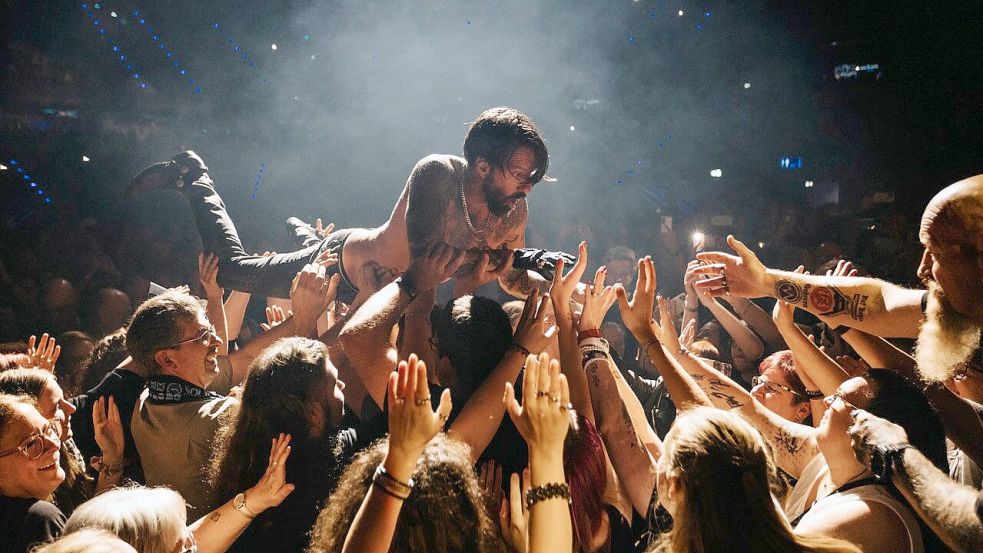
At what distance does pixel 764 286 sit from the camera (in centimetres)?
237

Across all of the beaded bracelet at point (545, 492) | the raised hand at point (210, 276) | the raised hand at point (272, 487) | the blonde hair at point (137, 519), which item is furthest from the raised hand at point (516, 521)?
the raised hand at point (210, 276)

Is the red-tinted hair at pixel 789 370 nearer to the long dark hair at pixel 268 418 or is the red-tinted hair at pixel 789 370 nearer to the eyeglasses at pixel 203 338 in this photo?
the long dark hair at pixel 268 418

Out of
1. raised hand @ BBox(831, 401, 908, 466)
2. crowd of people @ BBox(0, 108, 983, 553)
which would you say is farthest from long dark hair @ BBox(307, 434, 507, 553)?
raised hand @ BBox(831, 401, 908, 466)

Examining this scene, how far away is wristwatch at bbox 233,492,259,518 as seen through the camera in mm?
1713

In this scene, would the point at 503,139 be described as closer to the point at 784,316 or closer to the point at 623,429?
the point at 784,316

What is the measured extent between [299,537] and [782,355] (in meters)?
2.35

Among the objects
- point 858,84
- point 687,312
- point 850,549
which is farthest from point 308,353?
point 858,84

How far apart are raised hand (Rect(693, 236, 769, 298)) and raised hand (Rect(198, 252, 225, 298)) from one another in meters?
2.85

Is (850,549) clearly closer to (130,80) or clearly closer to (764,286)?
(764,286)

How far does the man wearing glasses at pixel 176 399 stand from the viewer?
2055 millimetres

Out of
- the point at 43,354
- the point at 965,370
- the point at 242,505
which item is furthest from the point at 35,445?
the point at 965,370

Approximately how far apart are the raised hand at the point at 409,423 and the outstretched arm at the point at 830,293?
162cm

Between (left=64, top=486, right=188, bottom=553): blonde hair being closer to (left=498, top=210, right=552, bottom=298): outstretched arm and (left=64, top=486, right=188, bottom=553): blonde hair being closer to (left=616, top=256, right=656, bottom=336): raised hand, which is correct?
(left=616, top=256, right=656, bottom=336): raised hand

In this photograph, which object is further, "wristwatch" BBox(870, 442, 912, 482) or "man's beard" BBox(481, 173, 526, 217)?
"man's beard" BBox(481, 173, 526, 217)
